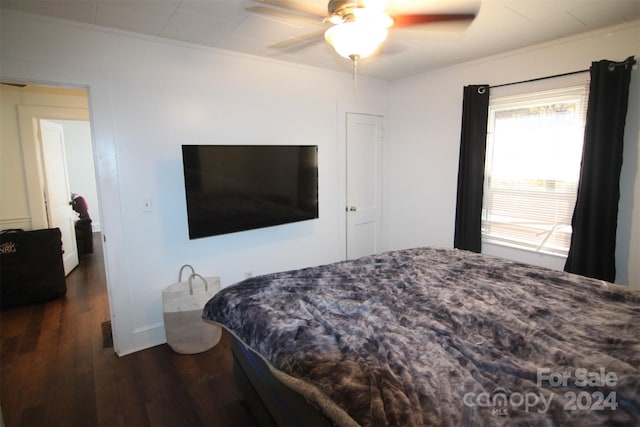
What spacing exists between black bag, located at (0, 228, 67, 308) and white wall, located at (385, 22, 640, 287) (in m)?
4.12

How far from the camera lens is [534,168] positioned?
10.5ft

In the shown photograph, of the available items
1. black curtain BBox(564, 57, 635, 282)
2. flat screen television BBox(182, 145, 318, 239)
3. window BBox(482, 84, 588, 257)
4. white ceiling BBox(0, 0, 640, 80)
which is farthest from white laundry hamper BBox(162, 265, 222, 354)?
black curtain BBox(564, 57, 635, 282)

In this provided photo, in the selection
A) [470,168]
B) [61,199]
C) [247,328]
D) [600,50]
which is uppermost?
[600,50]

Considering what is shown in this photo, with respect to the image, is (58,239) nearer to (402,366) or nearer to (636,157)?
(402,366)

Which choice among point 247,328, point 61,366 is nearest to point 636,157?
point 247,328

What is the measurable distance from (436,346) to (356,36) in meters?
1.50

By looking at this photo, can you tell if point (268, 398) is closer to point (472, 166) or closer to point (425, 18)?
point (425, 18)

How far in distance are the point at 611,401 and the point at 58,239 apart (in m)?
4.88

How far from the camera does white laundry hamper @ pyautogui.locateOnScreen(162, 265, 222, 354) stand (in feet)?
9.12

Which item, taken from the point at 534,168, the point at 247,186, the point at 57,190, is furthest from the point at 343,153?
the point at 57,190

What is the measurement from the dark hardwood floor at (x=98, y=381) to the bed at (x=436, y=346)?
43 centimetres

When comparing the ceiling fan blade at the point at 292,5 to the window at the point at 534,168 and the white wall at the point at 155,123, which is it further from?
the window at the point at 534,168

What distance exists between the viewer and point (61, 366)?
2635 mm

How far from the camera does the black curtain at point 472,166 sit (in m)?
3.45
